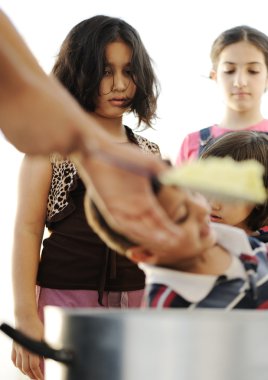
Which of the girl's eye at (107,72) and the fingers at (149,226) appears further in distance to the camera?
the girl's eye at (107,72)

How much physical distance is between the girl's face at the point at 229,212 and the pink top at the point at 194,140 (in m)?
Answer: 0.43

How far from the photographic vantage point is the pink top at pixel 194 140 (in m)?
1.70

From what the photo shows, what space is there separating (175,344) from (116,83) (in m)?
0.89

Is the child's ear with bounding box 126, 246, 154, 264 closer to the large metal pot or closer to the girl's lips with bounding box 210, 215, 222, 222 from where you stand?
the large metal pot

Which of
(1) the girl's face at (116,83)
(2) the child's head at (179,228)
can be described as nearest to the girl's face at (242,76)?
(1) the girl's face at (116,83)

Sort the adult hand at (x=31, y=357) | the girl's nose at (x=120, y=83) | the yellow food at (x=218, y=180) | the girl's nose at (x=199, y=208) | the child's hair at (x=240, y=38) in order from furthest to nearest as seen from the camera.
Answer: the child's hair at (x=240, y=38) → the girl's nose at (x=120, y=83) → the adult hand at (x=31, y=357) → the girl's nose at (x=199, y=208) → the yellow food at (x=218, y=180)

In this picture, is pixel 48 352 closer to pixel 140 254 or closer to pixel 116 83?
pixel 140 254

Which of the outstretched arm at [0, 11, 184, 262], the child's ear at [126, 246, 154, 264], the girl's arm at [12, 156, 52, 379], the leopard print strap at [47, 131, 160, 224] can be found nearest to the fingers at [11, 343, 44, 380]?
the girl's arm at [12, 156, 52, 379]

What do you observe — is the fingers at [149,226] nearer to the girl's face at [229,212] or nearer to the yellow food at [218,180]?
the yellow food at [218,180]

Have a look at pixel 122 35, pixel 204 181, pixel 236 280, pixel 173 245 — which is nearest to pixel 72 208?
pixel 122 35

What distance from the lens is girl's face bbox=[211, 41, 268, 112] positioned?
1.78 m

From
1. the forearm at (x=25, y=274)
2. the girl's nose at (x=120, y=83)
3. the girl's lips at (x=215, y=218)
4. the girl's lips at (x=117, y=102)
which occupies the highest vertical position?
the girl's nose at (x=120, y=83)

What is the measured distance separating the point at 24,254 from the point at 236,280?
2.13ft

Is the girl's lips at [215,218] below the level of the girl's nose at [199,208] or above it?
below
